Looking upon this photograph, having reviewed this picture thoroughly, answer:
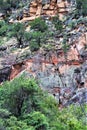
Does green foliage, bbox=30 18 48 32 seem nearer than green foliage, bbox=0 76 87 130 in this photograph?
No

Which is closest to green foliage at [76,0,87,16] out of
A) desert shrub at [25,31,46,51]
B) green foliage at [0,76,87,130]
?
desert shrub at [25,31,46,51]

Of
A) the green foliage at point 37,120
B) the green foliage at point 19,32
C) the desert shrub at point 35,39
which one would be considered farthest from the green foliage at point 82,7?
the green foliage at point 37,120

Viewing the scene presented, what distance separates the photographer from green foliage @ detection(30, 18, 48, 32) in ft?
250

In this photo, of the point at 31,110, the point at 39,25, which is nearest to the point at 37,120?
the point at 31,110

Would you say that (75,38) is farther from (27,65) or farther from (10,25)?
(10,25)

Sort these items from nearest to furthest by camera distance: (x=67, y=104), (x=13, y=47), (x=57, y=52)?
(x=67, y=104)
(x=57, y=52)
(x=13, y=47)

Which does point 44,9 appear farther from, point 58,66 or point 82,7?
point 58,66

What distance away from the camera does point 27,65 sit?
70188mm

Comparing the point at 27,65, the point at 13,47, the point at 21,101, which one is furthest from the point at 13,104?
the point at 13,47

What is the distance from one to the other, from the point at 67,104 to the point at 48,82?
4395mm

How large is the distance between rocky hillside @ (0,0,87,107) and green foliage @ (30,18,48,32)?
0.95 m

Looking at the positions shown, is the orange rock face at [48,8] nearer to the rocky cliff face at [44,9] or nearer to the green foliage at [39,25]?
the rocky cliff face at [44,9]

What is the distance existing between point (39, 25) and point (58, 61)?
359 inches

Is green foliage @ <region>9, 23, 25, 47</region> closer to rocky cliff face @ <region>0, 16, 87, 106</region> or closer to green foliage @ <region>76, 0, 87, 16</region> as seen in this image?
rocky cliff face @ <region>0, 16, 87, 106</region>
